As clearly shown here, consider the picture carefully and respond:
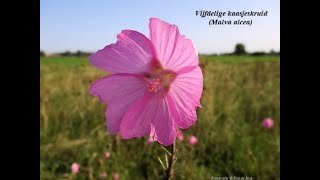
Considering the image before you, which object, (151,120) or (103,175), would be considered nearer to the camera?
(151,120)

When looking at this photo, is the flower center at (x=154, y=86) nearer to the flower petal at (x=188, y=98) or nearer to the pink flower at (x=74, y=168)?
the flower petal at (x=188, y=98)

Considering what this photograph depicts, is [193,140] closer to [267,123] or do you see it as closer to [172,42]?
[267,123]

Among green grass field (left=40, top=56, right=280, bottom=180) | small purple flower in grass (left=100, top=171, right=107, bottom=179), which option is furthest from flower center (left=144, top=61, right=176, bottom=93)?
small purple flower in grass (left=100, top=171, right=107, bottom=179)

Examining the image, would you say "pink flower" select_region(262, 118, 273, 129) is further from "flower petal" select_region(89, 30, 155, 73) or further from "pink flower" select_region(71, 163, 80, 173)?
"flower petal" select_region(89, 30, 155, 73)

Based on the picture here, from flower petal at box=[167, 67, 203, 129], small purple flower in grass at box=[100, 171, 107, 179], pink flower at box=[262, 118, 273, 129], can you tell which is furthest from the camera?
pink flower at box=[262, 118, 273, 129]

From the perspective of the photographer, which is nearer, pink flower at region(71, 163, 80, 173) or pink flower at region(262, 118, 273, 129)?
pink flower at region(71, 163, 80, 173)

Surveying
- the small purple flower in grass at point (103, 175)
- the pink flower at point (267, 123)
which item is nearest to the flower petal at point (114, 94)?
the small purple flower in grass at point (103, 175)

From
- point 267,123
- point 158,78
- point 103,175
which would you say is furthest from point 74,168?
point 158,78

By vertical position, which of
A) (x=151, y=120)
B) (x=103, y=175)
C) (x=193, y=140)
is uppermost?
(x=151, y=120)
